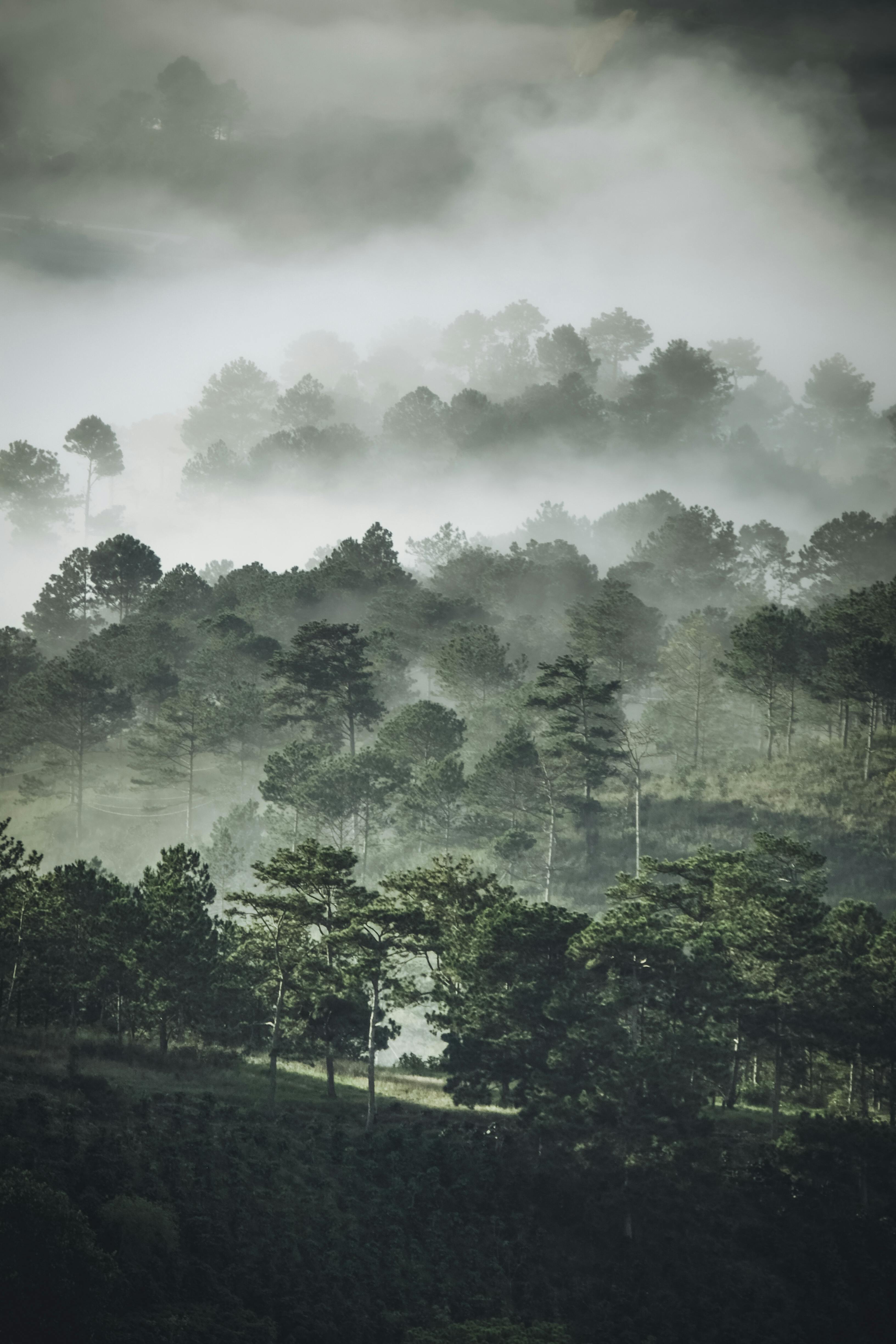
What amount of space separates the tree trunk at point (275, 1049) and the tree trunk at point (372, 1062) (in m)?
3.65

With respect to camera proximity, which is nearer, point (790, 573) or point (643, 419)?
point (790, 573)

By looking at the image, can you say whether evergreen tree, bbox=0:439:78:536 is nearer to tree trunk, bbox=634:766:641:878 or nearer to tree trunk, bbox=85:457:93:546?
tree trunk, bbox=85:457:93:546

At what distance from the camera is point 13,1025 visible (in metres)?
41.5

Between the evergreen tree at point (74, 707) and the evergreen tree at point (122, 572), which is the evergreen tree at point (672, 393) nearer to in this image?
the evergreen tree at point (122, 572)

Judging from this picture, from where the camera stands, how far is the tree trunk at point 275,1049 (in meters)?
35.3

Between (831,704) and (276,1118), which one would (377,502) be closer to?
(831,704)

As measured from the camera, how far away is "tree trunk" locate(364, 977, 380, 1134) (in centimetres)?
3634

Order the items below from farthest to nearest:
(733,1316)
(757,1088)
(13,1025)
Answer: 1. (757,1088)
2. (13,1025)
3. (733,1316)

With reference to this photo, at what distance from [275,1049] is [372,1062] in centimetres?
397

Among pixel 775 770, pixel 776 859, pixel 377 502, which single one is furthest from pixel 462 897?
pixel 377 502

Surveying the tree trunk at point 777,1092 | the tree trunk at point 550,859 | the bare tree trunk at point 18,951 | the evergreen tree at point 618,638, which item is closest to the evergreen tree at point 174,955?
the bare tree trunk at point 18,951

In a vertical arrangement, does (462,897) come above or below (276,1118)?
above

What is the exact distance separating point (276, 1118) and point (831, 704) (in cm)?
5727

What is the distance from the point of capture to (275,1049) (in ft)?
118
